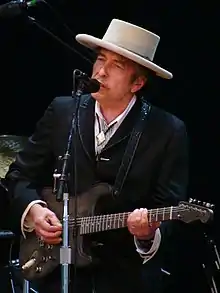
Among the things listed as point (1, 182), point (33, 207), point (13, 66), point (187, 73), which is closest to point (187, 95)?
point (187, 73)

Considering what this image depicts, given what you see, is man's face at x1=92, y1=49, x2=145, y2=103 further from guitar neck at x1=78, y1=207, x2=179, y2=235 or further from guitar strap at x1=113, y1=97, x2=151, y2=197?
guitar neck at x1=78, y1=207, x2=179, y2=235

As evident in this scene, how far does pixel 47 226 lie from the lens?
247 centimetres

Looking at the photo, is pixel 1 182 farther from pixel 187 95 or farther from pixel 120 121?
pixel 187 95

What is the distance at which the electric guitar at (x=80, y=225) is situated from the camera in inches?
96.3

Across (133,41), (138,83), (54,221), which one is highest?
(133,41)

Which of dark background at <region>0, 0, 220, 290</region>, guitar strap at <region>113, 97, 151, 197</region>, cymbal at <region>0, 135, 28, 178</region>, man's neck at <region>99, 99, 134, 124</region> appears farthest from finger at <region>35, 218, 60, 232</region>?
dark background at <region>0, 0, 220, 290</region>

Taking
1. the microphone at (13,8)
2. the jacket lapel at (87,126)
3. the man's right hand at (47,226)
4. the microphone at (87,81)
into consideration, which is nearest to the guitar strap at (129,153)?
the jacket lapel at (87,126)

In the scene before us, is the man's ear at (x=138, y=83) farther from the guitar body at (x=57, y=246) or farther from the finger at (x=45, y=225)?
the finger at (x=45, y=225)

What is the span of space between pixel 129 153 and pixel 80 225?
1.05 ft

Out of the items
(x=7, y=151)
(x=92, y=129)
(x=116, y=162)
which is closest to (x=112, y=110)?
(x=92, y=129)

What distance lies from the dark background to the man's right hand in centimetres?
155

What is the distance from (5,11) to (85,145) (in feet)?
2.22

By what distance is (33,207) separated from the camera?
8.47 feet

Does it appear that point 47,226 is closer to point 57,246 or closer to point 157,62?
point 57,246
